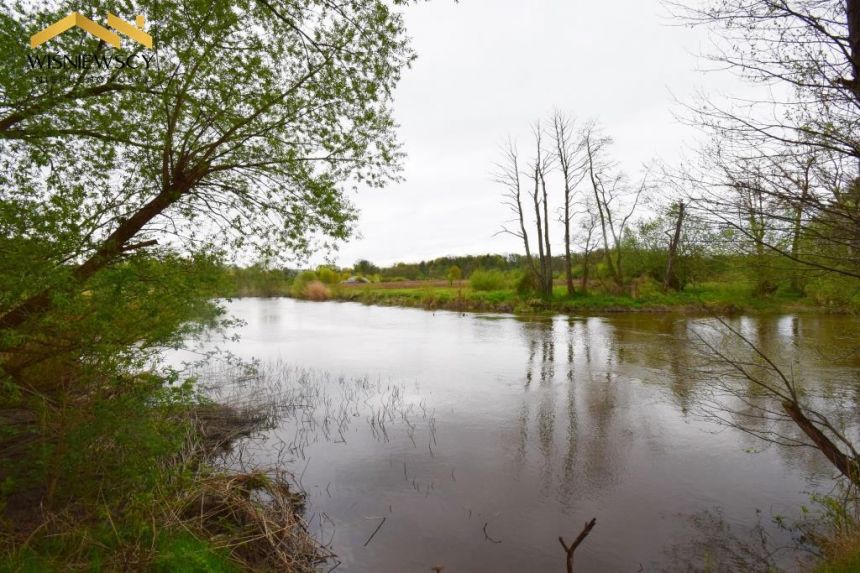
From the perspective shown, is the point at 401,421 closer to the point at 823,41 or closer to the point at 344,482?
the point at 344,482

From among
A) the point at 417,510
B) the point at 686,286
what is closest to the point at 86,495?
the point at 417,510

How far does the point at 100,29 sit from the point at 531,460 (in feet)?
24.3

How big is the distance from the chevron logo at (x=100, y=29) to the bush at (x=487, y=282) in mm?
28430

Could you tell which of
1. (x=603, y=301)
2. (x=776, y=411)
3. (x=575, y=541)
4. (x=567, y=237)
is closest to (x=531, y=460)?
(x=575, y=541)

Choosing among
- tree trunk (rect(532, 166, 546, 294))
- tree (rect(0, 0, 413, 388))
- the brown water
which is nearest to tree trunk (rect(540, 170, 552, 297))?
tree trunk (rect(532, 166, 546, 294))

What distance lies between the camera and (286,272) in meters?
6.99

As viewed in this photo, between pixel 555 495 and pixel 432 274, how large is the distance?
5359 cm

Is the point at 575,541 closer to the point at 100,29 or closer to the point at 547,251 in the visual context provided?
the point at 100,29

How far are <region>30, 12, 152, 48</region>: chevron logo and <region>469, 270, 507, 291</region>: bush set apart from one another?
28430 millimetres

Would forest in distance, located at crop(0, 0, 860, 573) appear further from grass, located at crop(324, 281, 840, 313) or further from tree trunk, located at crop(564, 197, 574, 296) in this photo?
tree trunk, located at crop(564, 197, 574, 296)

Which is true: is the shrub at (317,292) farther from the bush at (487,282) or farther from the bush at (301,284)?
the bush at (487,282)

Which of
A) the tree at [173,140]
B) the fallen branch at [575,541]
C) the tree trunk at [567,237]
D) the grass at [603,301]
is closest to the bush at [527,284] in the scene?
the grass at [603,301]

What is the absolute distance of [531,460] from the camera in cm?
601

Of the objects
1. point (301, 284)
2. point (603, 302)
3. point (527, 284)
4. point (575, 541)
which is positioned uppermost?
point (301, 284)
